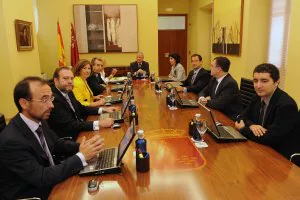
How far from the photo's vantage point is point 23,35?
504cm

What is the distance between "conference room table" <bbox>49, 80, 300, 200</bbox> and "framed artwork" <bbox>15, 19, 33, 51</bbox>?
12.7 feet

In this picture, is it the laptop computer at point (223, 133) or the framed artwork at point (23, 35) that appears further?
the framed artwork at point (23, 35)

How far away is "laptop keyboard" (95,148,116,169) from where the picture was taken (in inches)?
57.7

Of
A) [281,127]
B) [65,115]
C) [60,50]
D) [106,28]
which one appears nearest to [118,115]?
[65,115]

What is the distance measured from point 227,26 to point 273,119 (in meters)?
4.48

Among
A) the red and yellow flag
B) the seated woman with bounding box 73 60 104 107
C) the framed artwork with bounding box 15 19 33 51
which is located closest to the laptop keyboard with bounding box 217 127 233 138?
the seated woman with bounding box 73 60 104 107

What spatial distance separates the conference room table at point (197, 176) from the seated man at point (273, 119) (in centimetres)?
14

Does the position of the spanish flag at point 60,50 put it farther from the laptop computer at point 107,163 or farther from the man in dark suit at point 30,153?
the laptop computer at point 107,163

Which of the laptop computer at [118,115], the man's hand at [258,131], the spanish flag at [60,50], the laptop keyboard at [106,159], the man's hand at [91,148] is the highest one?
the spanish flag at [60,50]

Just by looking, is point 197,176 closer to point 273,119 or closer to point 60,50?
point 273,119

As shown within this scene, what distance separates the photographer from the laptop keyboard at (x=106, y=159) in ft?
4.81

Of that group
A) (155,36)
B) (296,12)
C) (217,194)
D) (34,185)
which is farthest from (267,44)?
(34,185)

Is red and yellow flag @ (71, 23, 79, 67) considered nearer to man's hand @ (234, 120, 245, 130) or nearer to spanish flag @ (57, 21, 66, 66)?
spanish flag @ (57, 21, 66, 66)

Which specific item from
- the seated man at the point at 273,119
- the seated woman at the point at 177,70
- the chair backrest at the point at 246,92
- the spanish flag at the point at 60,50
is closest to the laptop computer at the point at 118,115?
the seated man at the point at 273,119
